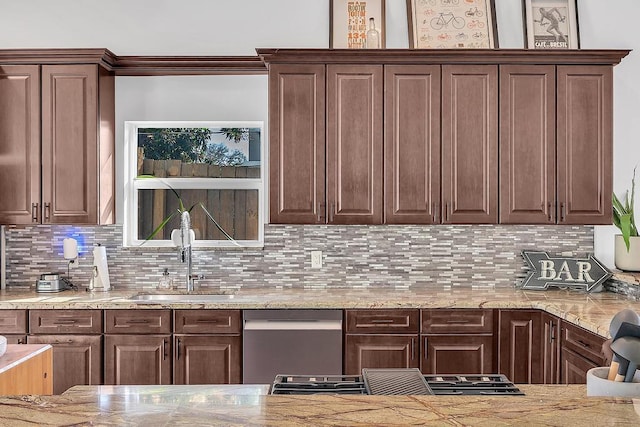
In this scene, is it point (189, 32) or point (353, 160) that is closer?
point (353, 160)

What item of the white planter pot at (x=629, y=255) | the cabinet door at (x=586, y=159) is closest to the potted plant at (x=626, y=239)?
the white planter pot at (x=629, y=255)

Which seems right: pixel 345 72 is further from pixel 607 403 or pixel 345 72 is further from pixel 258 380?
pixel 607 403

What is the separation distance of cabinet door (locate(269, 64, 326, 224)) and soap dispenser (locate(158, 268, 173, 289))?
35.7 inches

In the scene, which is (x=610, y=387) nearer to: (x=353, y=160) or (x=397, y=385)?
(x=397, y=385)

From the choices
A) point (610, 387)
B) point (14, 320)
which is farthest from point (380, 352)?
point (610, 387)

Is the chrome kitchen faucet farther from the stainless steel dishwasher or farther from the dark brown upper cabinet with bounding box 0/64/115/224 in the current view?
the stainless steel dishwasher

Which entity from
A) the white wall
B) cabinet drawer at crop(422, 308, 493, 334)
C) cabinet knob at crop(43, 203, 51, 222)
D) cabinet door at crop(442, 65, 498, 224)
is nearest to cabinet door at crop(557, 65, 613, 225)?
cabinet door at crop(442, 65, 498, 224)

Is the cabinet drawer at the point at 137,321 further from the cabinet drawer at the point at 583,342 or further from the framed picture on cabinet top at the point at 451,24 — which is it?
the framed picture on cabinet top at the point at 451,24

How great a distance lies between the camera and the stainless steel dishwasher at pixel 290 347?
11.9 feet

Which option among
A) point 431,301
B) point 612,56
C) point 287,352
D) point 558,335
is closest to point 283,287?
point 287,352

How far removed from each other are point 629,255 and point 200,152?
2.92m

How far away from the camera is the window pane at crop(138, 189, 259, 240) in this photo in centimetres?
438

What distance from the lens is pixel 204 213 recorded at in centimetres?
439

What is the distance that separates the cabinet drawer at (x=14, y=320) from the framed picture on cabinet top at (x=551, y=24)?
3.70 meters
